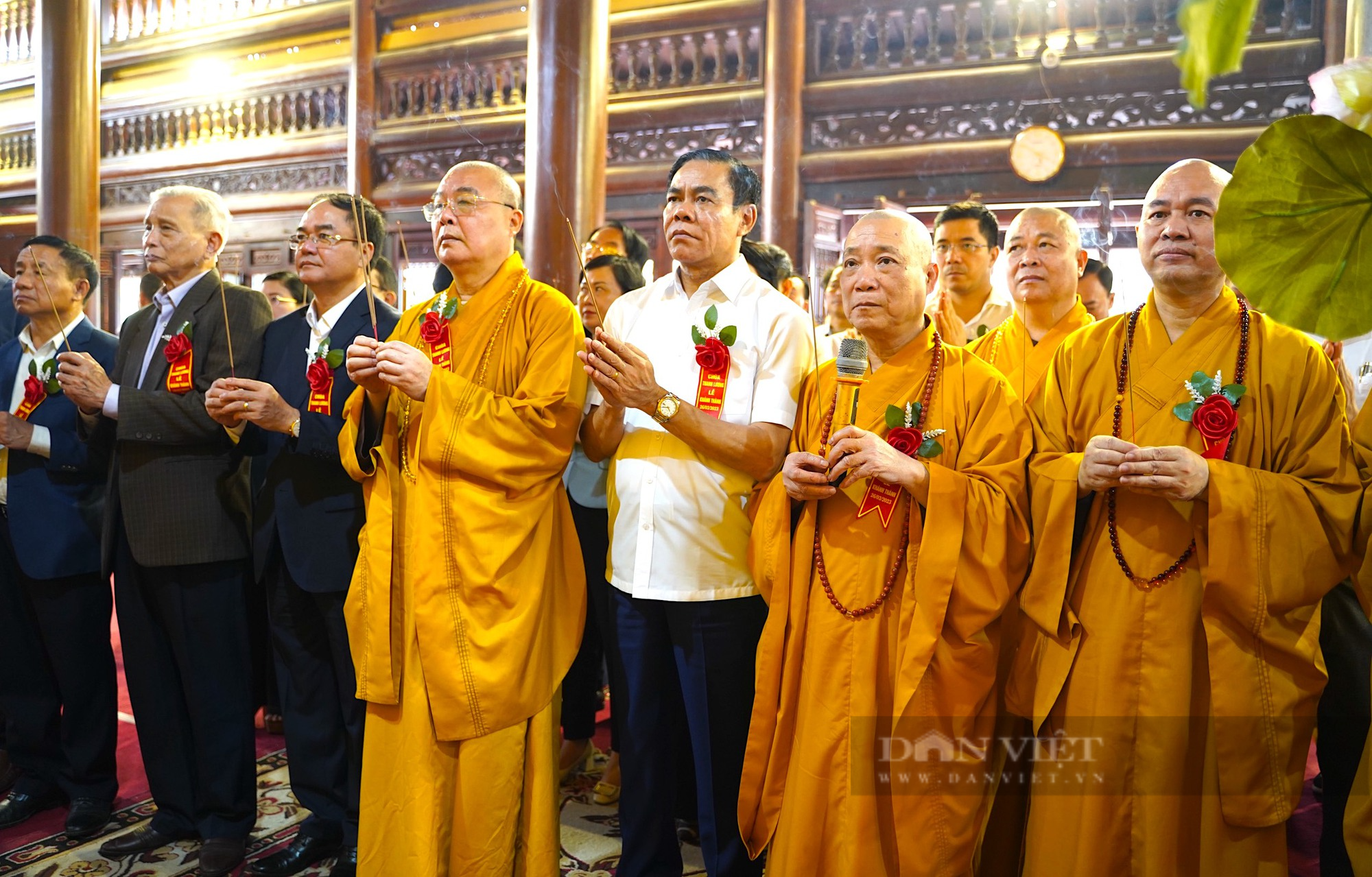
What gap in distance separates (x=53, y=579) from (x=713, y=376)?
1.99 m

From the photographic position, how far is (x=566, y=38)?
4168 mm

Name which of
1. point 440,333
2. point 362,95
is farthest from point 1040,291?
point 362,95

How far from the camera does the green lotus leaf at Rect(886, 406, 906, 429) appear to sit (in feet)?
5.82

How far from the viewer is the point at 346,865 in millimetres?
2268

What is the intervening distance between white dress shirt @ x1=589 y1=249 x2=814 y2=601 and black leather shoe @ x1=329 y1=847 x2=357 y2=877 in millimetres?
941

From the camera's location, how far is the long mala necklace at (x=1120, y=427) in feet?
5.33

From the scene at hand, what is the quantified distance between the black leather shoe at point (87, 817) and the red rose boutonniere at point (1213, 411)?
2.79 meters

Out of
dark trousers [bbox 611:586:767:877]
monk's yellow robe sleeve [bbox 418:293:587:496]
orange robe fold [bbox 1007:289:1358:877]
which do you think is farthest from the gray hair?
orange robe fold [bbox 1007:289:1358:877]

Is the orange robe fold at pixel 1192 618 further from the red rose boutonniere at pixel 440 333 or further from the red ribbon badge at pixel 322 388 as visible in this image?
the red ribbon badge at pixel 322 388

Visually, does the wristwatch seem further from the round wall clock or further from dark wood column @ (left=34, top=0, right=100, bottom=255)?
dark wood column @ (left=34, top=0, right=100, bottom=255)

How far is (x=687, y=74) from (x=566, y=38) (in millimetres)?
1869

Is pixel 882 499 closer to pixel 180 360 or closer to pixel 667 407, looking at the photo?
pixel 667 407

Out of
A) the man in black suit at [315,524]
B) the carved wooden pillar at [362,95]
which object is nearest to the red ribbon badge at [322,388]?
the man in black suit at [315,524]

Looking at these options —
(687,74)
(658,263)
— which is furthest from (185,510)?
(687,74)
